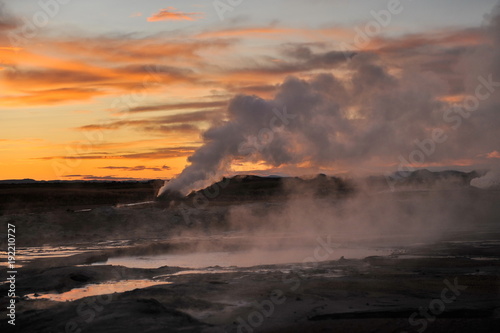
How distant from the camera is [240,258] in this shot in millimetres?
23953

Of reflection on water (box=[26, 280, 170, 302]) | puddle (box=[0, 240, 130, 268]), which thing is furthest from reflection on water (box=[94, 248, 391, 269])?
reflection on water (box=[26, 280, 170, 302])

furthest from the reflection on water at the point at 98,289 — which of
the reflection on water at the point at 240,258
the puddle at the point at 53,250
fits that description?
the puddle at the point at 53,250

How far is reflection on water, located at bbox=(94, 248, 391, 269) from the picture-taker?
2239 cm

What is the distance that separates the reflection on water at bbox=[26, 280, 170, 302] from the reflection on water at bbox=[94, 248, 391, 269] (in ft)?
12.6

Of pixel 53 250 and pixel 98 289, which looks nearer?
pixel 98 289

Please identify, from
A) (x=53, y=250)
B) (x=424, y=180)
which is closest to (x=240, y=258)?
(x=53, y=250)

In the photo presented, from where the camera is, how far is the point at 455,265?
20.0 m

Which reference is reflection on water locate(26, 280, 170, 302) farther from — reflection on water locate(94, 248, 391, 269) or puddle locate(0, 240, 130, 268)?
puddle locate(0, 240, 130, 268)

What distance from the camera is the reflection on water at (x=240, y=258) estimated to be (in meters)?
22.4

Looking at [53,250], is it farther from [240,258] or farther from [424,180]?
[424,180]

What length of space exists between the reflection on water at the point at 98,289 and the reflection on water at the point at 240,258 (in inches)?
152

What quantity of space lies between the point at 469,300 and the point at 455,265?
20.1 feet

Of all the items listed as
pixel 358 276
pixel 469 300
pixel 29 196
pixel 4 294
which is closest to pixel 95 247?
pixel 4 294

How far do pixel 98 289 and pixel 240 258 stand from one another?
827cm
